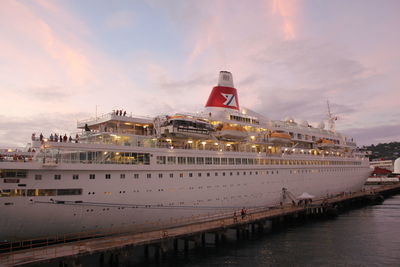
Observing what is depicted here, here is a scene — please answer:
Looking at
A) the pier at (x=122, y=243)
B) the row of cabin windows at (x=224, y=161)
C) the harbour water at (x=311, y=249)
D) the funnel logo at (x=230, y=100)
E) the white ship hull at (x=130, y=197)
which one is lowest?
the harbour water at (x=311, y=249)

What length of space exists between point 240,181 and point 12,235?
60.4 ft

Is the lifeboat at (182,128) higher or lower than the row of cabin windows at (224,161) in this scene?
higher

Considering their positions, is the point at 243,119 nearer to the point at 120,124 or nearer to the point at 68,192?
the point at 120,124

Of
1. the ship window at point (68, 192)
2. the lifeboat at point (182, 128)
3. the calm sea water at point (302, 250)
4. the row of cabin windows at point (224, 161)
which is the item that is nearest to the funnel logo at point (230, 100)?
the row of cabin windows at point (224, 161)

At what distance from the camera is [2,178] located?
16875mm

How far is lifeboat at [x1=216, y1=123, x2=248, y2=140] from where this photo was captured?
28953mm

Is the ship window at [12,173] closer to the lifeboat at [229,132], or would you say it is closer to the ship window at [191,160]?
the ship window at [191,160]

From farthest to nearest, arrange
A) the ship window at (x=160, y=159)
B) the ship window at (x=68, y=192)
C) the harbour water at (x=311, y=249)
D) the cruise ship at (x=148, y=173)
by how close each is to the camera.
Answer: the ship window at (x=160, y=159)
the harbour water at (x=311, y=249)
the ship window at (x=68, y=192)
the cruise ship at (x=148, y=173)

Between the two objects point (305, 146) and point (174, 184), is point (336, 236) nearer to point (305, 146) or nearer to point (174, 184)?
point (174, 184)

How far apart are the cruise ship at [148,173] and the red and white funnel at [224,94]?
4.6 inches

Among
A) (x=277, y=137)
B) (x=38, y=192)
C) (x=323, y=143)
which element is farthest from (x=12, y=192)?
(x=323, y=143)

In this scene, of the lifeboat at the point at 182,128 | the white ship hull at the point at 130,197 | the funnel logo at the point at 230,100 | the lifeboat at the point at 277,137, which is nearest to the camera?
the white ship hull at the point at 130,197

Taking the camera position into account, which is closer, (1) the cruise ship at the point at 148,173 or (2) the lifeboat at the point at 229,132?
(1) the cruise ship at the point at 148,173

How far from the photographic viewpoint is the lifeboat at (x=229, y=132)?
2895cm
